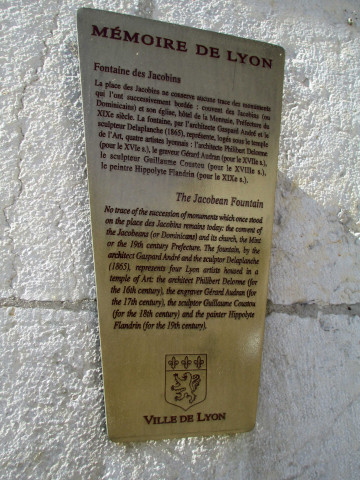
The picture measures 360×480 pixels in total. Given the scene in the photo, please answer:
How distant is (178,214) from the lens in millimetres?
972

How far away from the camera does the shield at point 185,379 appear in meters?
0.96

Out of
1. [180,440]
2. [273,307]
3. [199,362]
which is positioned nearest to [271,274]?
[273,307]

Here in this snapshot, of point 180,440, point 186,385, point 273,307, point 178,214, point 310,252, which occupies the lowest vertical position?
point 180,440

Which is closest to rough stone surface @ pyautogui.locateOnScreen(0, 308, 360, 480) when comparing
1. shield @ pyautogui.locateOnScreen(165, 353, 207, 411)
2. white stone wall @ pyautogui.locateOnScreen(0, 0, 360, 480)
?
white stone wall @ pyautogui.locateOnScreen(0, 0, 360, 480)

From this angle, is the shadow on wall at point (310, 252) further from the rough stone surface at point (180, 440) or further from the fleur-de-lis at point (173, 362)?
the fleur-de-lis at point (173, 362)

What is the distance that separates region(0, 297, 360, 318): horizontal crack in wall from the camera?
3.10 feet

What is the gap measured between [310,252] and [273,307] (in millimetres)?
176

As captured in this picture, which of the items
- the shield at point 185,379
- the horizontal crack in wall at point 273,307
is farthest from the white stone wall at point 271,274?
the shield at point 185,379

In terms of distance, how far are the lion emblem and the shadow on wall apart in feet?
0.91

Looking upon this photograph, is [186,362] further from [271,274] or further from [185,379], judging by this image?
[271,274]

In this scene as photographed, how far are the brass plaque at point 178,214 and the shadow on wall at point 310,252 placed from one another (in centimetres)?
9

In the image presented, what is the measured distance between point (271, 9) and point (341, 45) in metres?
0.22

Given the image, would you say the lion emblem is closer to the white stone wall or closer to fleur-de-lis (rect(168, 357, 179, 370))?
fleur-de-lis (rect(168, 357, 179, 370))

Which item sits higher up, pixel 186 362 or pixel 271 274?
pixel 271 274
